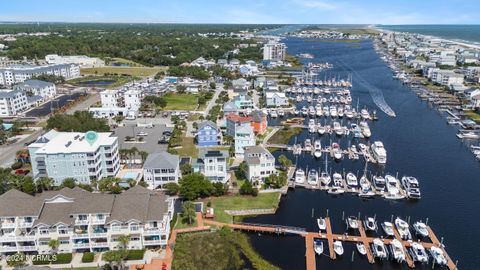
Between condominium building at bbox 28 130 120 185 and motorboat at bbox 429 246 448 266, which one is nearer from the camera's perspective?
motorboat at bbox 429 246 448 266

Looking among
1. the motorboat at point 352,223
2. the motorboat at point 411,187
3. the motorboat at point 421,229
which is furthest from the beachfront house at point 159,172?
the motorboat at point 411,187

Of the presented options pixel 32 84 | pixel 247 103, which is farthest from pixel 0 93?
pixel 247 103

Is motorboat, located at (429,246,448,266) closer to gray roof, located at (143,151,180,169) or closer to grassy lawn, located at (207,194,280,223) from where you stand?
grassy lawn, located at (207,194,280,223)

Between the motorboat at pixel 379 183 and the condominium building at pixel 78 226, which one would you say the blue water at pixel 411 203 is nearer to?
the motorboat at pixel 379 183

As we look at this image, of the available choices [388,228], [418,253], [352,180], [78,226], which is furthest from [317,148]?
[78,226]

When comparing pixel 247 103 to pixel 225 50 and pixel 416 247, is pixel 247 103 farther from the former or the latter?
pixel 225 50

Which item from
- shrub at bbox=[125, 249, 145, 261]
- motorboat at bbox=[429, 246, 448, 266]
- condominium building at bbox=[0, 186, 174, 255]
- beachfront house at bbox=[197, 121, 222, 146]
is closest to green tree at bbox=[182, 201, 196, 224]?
condominium building at bbox=[0, 186, 174, 255]

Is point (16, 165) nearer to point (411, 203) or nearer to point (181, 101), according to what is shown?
point (181, 101)
